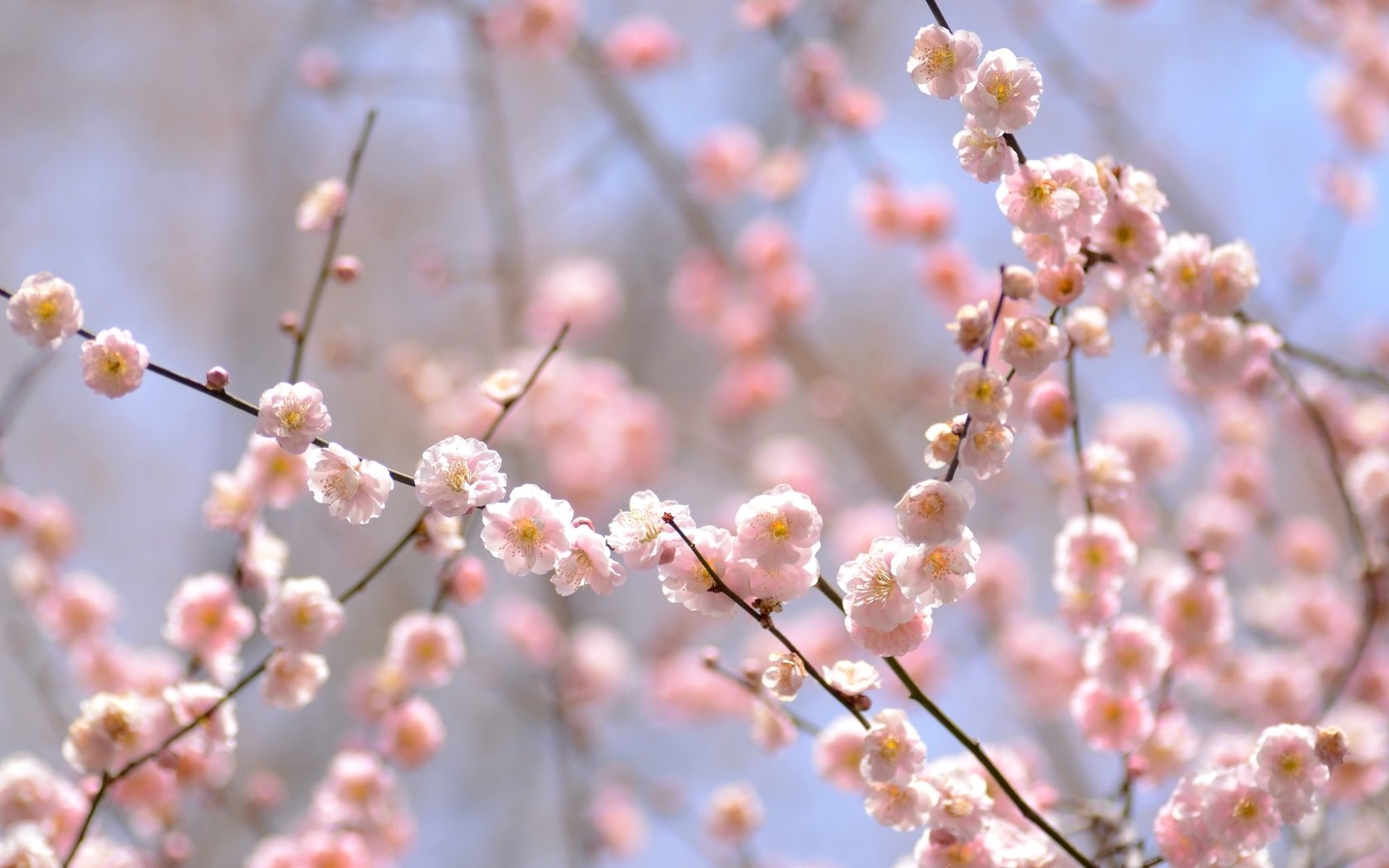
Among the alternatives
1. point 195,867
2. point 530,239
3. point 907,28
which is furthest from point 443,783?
point 907,28

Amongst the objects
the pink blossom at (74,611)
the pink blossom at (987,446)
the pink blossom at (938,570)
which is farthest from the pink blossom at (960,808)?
the pink blossom at (74,611)

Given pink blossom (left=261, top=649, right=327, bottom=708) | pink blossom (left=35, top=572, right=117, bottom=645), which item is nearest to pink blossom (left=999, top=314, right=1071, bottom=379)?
pink blossom (left=261, top=649, right=327, bottom=708)

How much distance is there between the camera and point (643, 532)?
990 mm

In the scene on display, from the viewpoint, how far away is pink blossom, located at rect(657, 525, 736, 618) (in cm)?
101

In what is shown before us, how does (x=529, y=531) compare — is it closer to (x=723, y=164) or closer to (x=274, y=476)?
(x=274, y=476)

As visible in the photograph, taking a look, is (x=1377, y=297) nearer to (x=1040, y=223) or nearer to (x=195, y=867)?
(x=1040, y=223)

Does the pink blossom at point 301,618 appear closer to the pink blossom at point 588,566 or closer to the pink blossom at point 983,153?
the pink blossom at point 588,566

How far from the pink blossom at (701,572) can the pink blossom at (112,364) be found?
522mm

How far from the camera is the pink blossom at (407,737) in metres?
1.63

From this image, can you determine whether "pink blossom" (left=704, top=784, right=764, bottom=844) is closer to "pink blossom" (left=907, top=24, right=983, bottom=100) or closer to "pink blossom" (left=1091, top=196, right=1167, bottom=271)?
"pink blossom" (left=1091, top=196, right=1167, bottom=271)

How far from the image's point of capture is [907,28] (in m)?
4.22

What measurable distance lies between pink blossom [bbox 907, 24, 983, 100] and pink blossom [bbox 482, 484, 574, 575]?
50 centimetres

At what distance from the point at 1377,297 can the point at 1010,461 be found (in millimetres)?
2240

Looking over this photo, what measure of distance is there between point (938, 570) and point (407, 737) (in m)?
0.97
